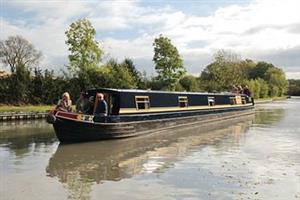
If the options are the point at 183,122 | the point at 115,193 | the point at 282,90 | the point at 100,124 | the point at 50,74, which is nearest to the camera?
the point at 115,193

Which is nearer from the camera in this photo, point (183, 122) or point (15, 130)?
point (15, 130)

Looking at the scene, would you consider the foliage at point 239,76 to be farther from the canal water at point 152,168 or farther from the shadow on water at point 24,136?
the canal water at point 152,168

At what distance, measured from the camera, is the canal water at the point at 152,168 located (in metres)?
8.84

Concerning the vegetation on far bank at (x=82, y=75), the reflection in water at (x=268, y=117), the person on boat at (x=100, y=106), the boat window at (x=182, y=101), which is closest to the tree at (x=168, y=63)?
the vegetation on far bank at (x=82, y=75)

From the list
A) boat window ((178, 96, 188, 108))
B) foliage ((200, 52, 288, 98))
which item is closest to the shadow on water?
boat window ((178, 96, 188, 108))

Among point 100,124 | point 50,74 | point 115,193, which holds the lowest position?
point 115,193

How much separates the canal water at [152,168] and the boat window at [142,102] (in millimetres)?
1286

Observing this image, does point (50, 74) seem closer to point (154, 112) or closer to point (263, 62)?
point (154, 112)

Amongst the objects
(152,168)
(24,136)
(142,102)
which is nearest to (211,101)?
(142,102)

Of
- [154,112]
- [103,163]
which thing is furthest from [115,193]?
[154,112]

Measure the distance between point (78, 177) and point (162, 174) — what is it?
1899mm

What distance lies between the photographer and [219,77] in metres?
59.7

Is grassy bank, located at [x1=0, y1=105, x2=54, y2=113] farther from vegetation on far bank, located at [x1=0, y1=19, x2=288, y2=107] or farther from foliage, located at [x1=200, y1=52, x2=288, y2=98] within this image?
foliage, located at [x1=200, y1=52, x2=288, y2=98]

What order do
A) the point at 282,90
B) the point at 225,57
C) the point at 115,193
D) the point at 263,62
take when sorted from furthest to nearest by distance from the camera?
1. the point at 263,62
2. the point at 282,90
3. the point at 225,57
4. the point at 115,193
